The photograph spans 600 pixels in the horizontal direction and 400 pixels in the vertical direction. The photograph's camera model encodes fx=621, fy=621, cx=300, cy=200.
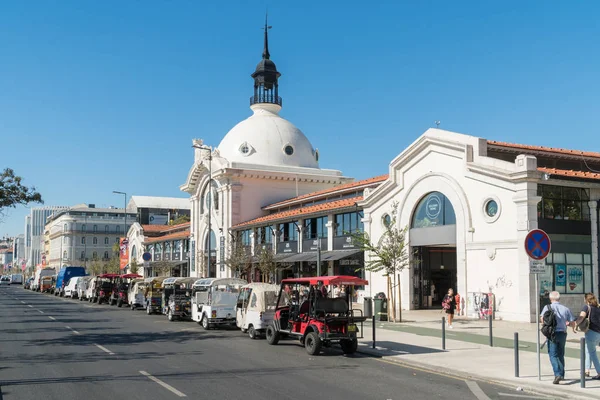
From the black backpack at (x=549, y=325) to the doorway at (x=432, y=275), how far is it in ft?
Result: 64.0

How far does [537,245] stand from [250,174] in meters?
44.3

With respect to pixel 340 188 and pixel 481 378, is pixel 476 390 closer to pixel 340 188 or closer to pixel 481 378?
pixel 481 378

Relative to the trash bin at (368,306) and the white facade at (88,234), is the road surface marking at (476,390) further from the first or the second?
the white facade at (88,234)

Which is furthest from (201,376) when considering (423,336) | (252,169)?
(252,169)

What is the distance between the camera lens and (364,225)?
119ft

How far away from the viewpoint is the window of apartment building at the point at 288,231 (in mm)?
45713

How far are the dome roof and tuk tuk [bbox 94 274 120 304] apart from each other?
659 inches

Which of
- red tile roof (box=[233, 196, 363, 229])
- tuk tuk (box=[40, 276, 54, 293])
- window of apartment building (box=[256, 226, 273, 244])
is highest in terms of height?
red tile roof (box=[233, 196, 363, 229])

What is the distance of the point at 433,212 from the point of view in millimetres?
31078

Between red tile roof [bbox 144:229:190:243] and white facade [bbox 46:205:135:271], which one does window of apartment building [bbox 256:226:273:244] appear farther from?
white facade [bbox 46:205:135:271]

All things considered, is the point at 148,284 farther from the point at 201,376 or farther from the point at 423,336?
the point at 201,376

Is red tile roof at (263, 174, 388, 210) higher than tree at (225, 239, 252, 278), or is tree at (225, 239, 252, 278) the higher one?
red tile roof at (263, 174, 388, 210)

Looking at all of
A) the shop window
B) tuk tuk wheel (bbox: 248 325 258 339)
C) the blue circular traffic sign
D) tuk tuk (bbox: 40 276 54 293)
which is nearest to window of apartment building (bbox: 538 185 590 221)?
the shop window

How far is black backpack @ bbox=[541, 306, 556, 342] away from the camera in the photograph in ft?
38.7
